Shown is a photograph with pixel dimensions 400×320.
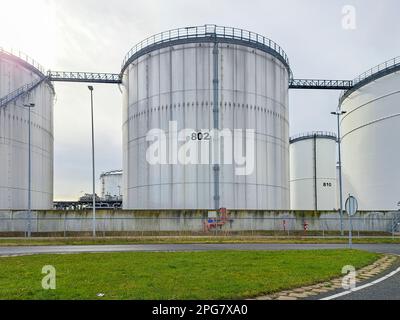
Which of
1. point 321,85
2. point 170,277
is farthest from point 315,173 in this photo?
point 170,277

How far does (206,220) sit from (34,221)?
46.4 feet

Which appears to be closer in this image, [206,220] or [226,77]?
[206,220]

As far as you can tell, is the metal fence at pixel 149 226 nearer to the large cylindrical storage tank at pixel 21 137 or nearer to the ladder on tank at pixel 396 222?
the ladder on tank at pixel 396 222

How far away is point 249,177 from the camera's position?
37.4 metres

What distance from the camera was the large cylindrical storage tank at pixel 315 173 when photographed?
64188 millimetres

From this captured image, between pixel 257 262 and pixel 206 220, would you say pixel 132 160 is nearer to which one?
pixel 206 220

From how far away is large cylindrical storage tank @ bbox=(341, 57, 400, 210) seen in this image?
40250mm

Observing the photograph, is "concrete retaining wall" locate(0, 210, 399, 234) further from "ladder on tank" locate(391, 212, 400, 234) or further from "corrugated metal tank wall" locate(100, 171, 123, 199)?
"corrugated metal tank wall" locate(100, 171, 123, 199)

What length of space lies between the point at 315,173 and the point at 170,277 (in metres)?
57.7

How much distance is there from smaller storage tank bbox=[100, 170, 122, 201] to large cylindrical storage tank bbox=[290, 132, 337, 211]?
124 ft

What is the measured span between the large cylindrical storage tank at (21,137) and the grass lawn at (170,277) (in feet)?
96.1

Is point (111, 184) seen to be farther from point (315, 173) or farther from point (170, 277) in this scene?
point (170, 277)

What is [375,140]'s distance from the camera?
139 ft

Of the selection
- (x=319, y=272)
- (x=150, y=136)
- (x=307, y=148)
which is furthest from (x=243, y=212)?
(x=307, y=148)
